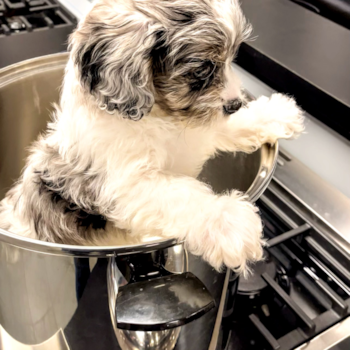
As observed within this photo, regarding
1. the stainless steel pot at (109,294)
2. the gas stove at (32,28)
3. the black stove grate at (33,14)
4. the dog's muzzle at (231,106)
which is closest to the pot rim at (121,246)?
the stainless steel pot at (109,294)

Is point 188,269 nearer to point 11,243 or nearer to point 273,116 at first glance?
point 11,243

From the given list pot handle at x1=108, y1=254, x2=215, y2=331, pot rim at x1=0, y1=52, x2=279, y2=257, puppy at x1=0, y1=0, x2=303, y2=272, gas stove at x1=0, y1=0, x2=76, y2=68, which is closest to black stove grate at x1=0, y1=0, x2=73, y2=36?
gas stove at x1=0, y1=0, x2=76, y2=68

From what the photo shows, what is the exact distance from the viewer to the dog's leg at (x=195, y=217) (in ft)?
2.94

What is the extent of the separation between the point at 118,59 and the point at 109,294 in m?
0.46

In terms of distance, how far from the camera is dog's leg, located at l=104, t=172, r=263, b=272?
2.94 feet

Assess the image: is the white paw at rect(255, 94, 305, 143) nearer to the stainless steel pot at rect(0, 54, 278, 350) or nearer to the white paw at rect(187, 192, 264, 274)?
the stainless steel pot at rect(0, 54, 278, 350)

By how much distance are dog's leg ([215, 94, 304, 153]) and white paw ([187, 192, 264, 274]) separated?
30 cm

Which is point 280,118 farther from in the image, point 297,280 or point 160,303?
point 160,303

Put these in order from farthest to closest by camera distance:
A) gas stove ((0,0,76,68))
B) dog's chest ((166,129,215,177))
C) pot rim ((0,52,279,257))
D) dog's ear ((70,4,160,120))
→ 1. gas stove ((0,0,76,68))
2. dog's chest ((166,129,215,177))
3. dog's ear ((70,4,160,120))
4. pot rim ((0,52,279,257))

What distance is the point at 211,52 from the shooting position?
0.94 m

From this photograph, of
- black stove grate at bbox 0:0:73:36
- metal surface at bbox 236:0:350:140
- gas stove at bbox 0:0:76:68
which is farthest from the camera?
black stove grate at bbox 0:0:73:36

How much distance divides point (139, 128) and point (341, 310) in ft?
2.42

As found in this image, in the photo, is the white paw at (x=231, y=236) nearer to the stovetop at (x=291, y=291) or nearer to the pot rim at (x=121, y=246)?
the pot rim at (x=121, y=246)

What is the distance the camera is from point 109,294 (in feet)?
2.81
